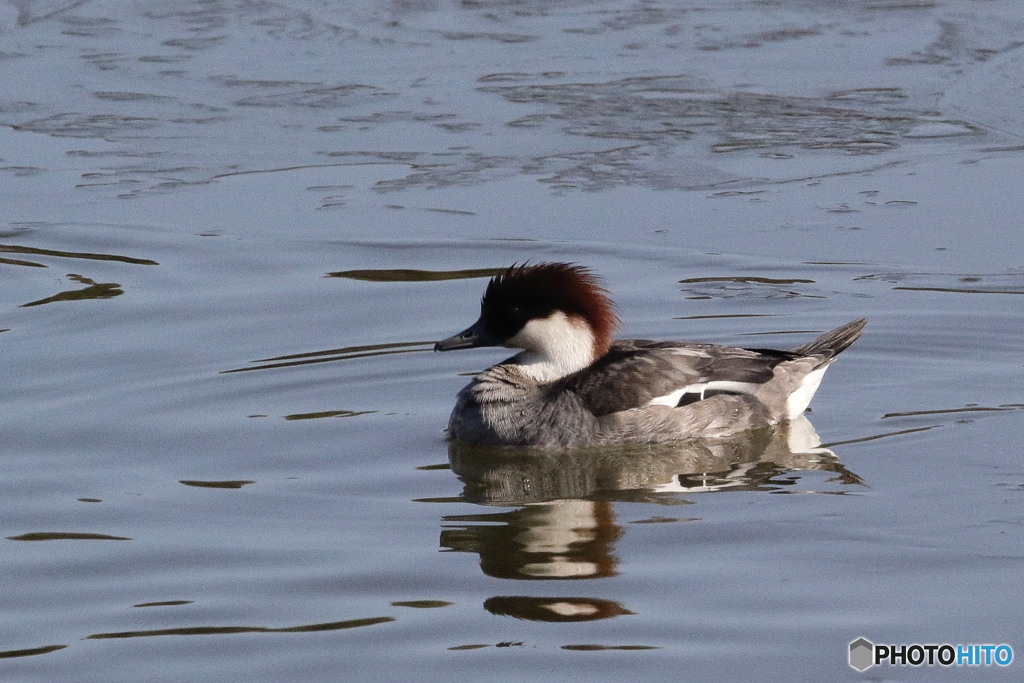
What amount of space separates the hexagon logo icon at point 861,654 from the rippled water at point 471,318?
5 cm

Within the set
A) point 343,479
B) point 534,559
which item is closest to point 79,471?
point 343,479

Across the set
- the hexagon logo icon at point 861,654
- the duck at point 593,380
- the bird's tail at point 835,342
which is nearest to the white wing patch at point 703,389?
the duck at point 593,380

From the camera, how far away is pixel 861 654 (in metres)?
5.07

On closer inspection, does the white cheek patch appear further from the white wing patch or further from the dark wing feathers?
the white wing patch

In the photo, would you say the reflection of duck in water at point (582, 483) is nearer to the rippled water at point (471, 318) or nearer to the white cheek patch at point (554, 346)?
the rippled water at point (471, 318)

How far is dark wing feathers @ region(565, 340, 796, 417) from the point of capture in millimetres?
7797

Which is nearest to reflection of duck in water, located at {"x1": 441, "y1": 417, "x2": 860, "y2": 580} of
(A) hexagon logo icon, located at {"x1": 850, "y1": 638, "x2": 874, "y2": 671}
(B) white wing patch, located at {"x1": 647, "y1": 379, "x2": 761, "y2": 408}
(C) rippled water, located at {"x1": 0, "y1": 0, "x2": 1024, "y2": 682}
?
(C) rippled water, located at {"x1": 0, "y1": 0, "x2": 1024, "y2": 682}

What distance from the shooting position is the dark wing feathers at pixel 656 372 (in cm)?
780

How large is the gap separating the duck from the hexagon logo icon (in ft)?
9.20

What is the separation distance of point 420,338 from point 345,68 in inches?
204

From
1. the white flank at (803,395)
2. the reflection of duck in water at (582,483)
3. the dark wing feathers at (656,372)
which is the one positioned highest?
the dark wing feathers at (656,372)

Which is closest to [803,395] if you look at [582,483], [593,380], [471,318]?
[593,380]

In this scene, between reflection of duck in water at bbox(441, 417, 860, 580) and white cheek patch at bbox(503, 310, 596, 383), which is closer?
reflection of duck in water at bbox(441, 417, 860, 580)

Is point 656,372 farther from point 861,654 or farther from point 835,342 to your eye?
point 861,654
